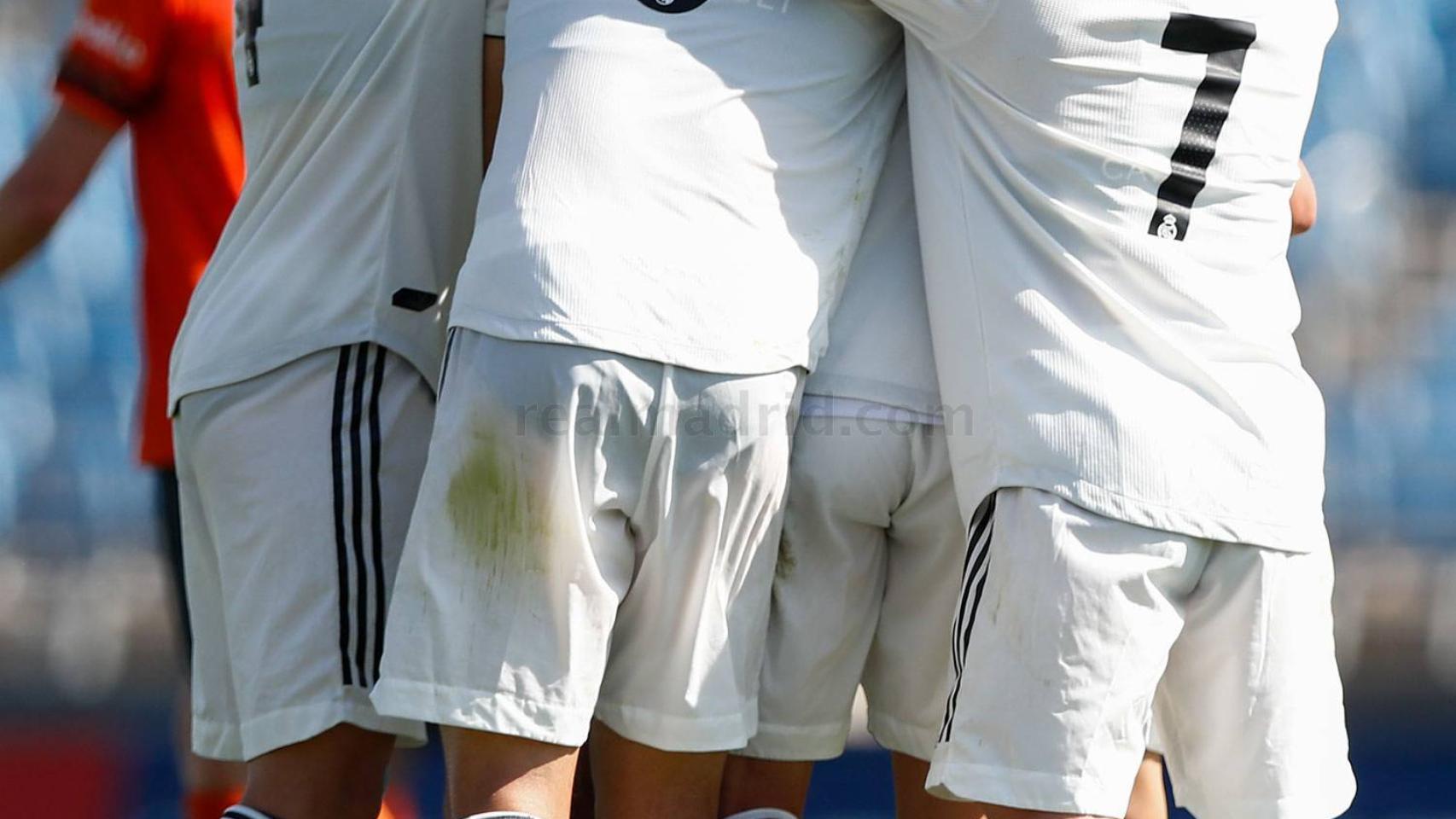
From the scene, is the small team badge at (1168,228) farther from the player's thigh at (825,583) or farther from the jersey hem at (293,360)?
the jersey hem at (293,360)

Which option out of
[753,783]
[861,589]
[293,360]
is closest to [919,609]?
[861,589]

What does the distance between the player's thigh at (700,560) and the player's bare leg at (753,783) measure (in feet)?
0.63

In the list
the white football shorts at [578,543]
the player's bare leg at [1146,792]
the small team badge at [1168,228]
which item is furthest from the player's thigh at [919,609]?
the player's bare leg at [1146,792]

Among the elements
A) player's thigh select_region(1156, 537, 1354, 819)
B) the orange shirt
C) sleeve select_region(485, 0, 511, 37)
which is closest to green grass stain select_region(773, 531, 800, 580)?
player's thigh select_region(1156, 537, 1354, 819)

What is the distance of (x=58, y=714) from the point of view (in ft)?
11.8

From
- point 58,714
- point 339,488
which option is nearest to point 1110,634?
point 339,488

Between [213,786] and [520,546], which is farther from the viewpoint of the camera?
[213,786]

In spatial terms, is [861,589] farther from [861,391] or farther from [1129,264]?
[1129,264]

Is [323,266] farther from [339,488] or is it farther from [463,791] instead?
[463,791]

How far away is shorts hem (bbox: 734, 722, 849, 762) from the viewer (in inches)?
73.9

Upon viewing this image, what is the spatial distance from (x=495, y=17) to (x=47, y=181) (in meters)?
0.86

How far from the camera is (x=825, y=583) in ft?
6.04

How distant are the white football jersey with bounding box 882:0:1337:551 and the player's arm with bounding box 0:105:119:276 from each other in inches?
50.3

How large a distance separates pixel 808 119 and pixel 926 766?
2.60ft
